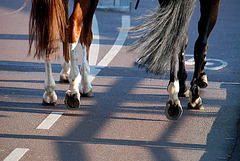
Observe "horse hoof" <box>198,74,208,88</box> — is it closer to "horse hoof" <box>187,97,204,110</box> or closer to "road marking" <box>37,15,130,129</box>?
"horse hoof" <box>187,97,204,110</box>

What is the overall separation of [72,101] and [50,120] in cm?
35

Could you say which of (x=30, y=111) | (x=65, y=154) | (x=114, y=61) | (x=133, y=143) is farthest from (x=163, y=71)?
(x=114, y=61)

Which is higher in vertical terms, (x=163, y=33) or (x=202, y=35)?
(x=163, y=33)

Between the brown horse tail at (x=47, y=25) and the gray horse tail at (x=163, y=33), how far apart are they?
856mm

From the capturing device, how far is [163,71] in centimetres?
452

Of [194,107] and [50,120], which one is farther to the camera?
[194,107]

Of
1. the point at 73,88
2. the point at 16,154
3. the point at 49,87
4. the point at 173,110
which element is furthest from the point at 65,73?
the point at 16,154

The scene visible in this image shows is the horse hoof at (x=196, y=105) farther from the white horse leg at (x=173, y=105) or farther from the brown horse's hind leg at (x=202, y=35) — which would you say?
the white horse leg at (x=173, y=105)

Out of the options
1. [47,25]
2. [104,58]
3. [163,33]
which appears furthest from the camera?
[104,58]

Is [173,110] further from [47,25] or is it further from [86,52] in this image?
[47,25]

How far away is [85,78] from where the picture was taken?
5.67m

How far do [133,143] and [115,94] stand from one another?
5.39 feet

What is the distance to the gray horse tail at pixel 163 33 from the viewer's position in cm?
436

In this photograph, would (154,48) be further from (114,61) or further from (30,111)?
(114,61)
